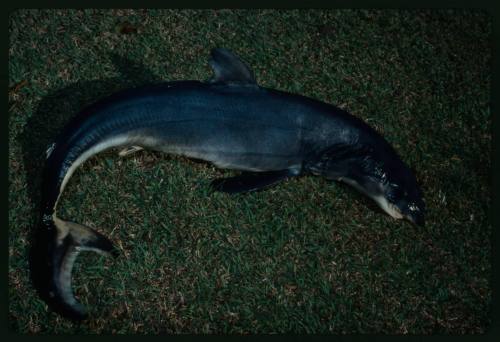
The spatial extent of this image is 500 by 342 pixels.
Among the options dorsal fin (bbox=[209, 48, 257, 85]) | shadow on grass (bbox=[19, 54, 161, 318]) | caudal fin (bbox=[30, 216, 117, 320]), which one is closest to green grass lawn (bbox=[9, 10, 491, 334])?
shadow on grass (bbox=[19, 54, 161, 318])

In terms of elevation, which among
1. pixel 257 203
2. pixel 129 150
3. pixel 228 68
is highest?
pixel 228 68

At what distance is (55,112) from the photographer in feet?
14.5

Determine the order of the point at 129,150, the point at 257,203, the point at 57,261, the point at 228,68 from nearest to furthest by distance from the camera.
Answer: the point at 57,261
the point at 228,68
the point at 129,150
the point at 257,203

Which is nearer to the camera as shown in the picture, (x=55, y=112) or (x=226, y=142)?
(x=226, y=142)

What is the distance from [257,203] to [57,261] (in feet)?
5.71

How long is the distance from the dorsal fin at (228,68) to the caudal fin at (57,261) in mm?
1710

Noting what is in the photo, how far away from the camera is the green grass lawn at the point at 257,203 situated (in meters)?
3.85

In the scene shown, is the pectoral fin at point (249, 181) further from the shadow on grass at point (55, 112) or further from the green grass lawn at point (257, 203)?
the shadow on grass at point (55, 112)

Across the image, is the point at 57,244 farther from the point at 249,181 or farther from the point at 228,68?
the point at 228,68

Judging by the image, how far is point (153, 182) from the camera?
4156mm

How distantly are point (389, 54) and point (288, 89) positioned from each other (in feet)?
4.39

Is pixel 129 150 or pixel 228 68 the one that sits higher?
pixel 228 68

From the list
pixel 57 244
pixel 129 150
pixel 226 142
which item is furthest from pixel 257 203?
pixel 57 244

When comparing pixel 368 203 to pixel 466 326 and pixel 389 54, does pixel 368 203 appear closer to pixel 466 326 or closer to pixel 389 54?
pixel 466 326
